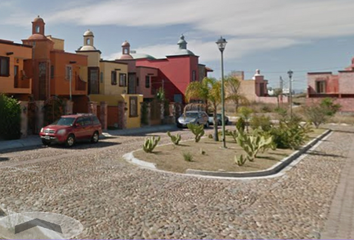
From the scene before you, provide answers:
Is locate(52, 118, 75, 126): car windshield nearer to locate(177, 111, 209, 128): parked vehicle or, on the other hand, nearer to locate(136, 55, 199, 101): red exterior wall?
locate(177, 111, 209, 128): parked vehicle

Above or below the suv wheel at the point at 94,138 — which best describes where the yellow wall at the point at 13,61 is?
above

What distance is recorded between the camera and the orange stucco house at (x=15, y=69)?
23.4 m

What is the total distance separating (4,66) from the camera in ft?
77.0

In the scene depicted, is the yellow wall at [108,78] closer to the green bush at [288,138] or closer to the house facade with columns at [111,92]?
the house facade with columns at [111,92]

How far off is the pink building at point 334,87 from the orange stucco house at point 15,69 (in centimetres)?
4125

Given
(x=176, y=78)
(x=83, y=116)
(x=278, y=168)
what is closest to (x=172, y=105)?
(x=176, y=78)

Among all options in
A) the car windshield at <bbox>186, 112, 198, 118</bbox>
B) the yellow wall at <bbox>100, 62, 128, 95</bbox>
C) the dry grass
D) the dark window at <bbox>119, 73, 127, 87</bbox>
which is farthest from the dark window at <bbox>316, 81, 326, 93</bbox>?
the dry grass

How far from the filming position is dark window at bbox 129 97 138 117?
1196 inches

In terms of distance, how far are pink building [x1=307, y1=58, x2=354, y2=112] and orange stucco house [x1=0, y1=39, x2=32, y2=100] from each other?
4125cm

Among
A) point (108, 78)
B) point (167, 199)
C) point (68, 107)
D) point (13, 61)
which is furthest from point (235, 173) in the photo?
point (108, 78)

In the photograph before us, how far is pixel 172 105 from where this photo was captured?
119 feet

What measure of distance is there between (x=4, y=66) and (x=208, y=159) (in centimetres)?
1756

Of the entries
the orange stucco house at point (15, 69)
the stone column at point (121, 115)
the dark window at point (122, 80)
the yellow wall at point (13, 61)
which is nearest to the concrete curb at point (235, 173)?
the yellow wall at point (13, 61)

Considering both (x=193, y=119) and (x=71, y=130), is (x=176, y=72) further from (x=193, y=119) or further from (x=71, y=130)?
(x=71, y=130)
